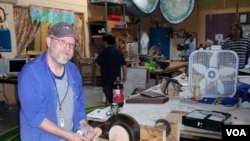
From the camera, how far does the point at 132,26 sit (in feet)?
29.5

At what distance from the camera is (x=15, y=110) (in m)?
5.23

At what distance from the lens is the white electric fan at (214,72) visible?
233 centimetres

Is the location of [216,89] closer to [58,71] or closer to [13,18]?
[58,71]

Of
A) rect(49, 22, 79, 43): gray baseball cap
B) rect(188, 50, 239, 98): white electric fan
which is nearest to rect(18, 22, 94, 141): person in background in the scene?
rect(49, 22, 79, 43): gray baseball cap

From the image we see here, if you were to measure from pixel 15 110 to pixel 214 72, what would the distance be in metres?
4.12

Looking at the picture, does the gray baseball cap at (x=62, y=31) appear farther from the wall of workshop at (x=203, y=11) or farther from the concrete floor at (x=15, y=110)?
the wall of workshop at (x=203, y=11)

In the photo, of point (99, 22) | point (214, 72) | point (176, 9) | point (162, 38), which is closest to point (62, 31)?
point (214, 72)

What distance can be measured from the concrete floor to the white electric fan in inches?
120


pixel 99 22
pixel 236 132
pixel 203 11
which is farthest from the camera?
pixel 203 11

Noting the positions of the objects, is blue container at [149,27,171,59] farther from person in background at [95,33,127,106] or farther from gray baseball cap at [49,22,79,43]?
gray baseball cap at [49,22,79,43]

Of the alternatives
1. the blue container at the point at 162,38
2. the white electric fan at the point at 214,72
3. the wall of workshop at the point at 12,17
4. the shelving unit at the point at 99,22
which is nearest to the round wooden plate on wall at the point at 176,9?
the white electric fan at the point at 214,72

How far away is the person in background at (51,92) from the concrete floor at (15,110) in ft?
9.74

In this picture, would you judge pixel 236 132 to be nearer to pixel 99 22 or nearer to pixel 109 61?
pixel 109 61

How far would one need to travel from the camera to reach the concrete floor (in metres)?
4.33
